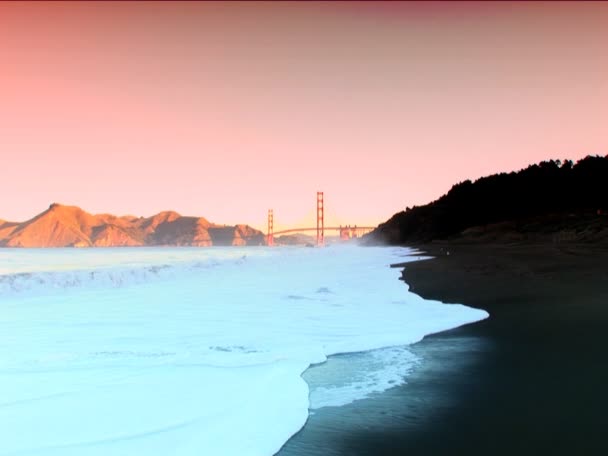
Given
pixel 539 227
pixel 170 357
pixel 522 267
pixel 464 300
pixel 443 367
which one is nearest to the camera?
pixel 443 367

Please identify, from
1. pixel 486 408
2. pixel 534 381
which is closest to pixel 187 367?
pixel 486 408

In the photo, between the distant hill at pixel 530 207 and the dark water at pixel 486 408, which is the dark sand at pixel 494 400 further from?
the distant hill at pixel 530 207

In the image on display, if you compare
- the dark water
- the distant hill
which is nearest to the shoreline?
the dark water

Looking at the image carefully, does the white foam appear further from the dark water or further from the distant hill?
the distant hill

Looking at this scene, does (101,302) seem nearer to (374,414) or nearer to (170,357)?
(170,357)

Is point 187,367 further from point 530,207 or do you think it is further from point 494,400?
point 530,207

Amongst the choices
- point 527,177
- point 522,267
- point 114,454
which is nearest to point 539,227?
point 527,177
